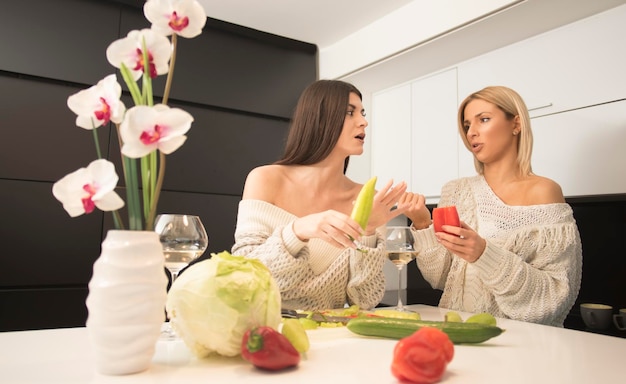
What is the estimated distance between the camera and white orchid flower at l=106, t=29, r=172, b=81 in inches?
25.5

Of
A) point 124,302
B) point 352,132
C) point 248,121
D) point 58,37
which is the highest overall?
point 58,37

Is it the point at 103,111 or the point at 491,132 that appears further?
the point at 491,132

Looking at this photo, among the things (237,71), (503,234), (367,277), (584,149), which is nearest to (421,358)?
(367,277)

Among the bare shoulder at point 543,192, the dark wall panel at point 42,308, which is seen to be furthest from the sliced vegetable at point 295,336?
the dark wall panel at point 42,308

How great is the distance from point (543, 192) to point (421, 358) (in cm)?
136

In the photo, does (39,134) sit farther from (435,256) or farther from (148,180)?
(148,180)

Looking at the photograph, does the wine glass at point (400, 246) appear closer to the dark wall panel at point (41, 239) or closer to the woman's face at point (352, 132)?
the woman's face at point (352, 132)

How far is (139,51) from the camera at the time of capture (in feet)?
2.16

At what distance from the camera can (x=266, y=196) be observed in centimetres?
168

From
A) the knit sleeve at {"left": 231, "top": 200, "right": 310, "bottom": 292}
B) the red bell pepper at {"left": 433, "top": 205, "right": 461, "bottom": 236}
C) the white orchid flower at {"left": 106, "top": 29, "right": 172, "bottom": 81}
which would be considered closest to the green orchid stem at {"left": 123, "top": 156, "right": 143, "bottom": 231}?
the white orchid flower at {"left": 106, "top": 29, "right": 172, "bottom": 81}

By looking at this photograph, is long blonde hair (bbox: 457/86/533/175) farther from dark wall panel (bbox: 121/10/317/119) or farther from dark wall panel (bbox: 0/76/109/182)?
dark wall panel (bbox: 0/76/109/182)

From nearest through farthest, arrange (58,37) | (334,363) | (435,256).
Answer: (334,363), (435,256), (58,37)

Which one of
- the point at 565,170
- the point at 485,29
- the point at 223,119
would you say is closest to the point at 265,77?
the point at 223,119

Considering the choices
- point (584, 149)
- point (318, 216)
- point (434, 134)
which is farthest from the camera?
point (434, 134)
